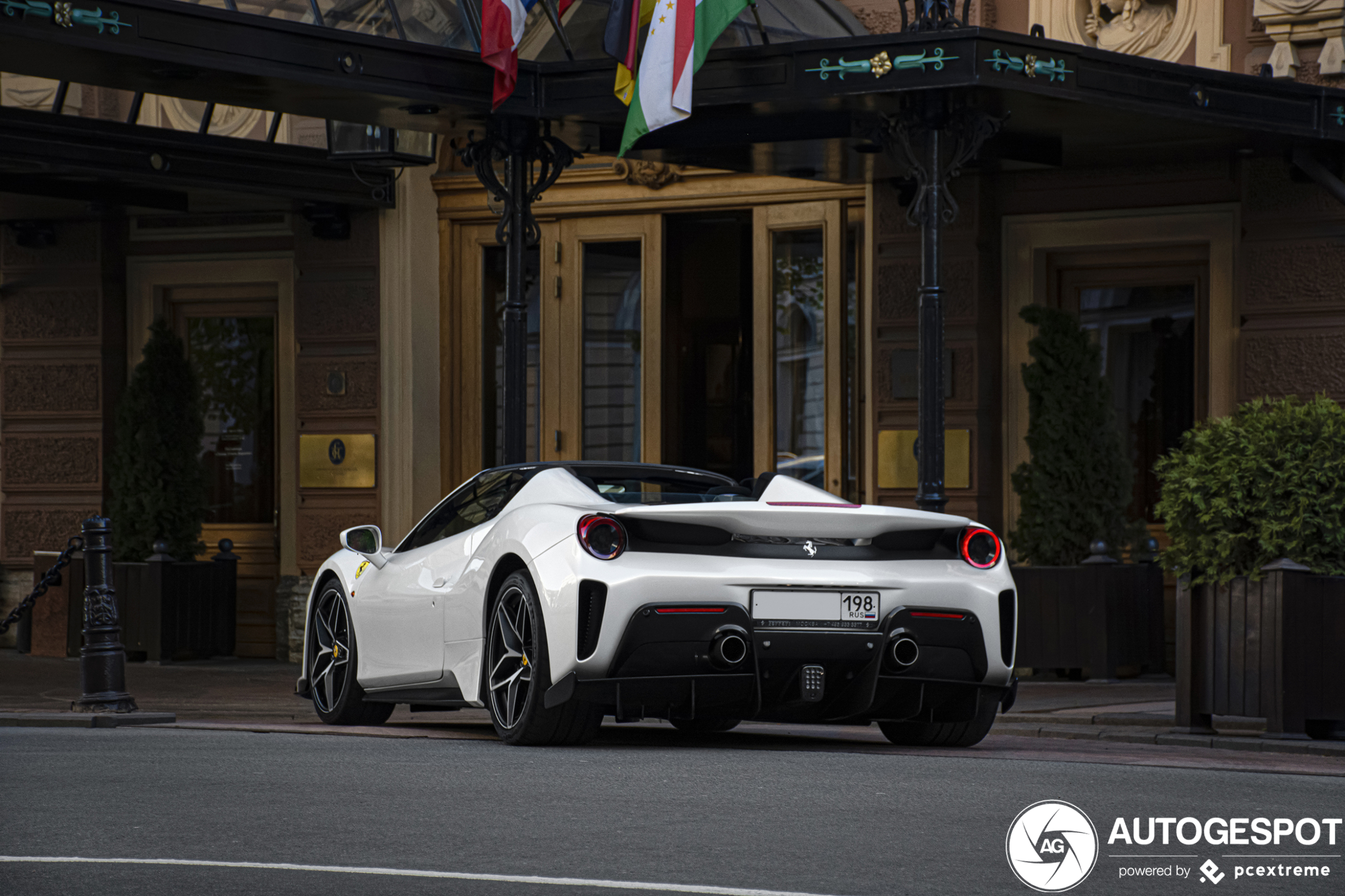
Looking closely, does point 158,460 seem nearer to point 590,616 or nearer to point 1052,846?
point 590,616

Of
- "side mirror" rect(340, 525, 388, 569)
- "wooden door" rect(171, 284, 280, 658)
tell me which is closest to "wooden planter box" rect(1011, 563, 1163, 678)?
"side mirror" rect(340, 525, 388, 569)

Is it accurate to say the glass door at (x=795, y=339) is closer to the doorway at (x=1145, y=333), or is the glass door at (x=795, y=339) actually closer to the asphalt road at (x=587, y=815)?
the doorway at (x=1145, y=333)

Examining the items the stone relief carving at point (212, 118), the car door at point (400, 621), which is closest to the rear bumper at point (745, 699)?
the car door at point (400, 621)

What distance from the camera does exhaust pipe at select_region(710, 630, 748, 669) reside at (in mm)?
7277

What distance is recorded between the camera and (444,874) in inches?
187

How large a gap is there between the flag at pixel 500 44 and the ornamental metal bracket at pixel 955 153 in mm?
2264

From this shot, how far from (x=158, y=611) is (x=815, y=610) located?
9.46 meters

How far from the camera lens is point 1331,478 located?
8.97m

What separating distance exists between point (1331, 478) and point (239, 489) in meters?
10.7

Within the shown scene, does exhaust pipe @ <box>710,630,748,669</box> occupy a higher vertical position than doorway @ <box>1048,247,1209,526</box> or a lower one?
lower

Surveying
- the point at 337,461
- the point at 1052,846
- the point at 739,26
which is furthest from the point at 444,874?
the point at 337,461

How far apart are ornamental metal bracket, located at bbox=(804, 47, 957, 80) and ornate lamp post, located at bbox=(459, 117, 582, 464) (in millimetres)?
1929

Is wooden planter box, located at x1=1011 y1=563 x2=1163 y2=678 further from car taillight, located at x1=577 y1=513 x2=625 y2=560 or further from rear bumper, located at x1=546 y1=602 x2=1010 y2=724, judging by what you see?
car taillight, located at x1=577 y1=513 x2=625 y2=560

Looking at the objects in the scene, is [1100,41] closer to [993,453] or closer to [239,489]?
[993,453]
